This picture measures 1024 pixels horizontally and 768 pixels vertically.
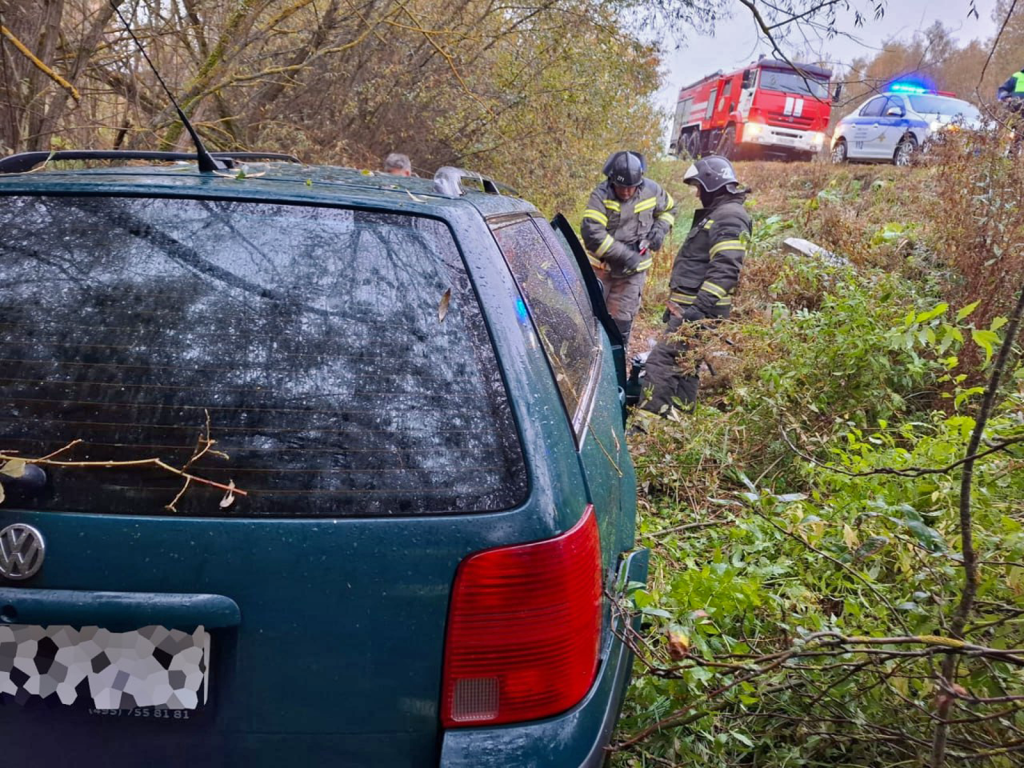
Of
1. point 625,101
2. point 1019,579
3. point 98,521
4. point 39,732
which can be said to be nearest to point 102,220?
point 98,521

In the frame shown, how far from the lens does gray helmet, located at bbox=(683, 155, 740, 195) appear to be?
5.42 m

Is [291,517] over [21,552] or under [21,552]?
over

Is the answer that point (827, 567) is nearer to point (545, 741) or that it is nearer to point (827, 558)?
point (827, 558)

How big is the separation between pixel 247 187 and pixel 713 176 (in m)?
4.42

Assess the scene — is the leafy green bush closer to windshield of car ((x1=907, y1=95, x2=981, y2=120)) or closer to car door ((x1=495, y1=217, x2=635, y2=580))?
car door ((x1=495, y1=217, x2=635, y2=580))

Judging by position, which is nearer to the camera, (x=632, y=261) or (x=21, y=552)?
(x=21, y=552)

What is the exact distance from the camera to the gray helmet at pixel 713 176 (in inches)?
213

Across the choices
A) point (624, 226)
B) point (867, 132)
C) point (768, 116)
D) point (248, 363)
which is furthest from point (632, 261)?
point (768, 116)

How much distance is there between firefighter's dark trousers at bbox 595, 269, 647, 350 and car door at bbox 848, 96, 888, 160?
9986 millimetres

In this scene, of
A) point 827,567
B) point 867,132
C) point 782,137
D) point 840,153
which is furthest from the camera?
point 782,137

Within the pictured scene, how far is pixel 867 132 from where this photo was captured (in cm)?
1427

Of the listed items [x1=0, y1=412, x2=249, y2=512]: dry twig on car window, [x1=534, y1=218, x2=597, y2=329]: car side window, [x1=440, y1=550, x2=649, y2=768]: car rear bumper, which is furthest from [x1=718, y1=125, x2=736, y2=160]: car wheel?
[x1=0, y1=412, x2=249, y2=512]: dry twig on car window

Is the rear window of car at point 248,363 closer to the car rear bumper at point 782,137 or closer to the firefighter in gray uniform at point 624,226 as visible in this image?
the firefighter in gray uniform at point 624,226

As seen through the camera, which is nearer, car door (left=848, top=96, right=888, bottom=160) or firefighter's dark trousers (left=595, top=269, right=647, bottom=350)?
firefighter's dark trousers (left=595, top=269, right=647, bottom=350)
